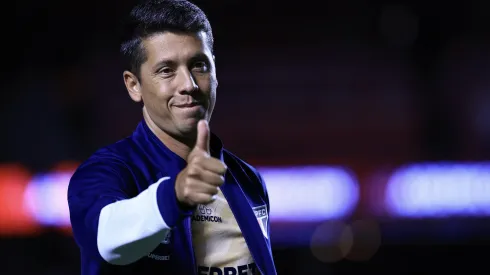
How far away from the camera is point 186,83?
1.94 meters

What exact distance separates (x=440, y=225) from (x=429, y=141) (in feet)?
3.04

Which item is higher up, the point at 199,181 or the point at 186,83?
the point at 186,83

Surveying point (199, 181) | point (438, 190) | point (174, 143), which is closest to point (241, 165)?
point (174, 143)

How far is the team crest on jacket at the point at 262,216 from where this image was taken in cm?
222

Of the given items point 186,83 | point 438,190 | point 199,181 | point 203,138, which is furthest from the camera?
point 438,190

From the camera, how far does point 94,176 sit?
1.78 m

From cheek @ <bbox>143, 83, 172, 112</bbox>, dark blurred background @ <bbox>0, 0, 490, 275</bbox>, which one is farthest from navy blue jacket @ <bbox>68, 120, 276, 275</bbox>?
dark blurred background @ <bbox>0, 0, 490, 275</bbox>

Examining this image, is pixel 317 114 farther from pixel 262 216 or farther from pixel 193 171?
pixel 193 171

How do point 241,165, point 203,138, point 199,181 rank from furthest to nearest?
point 241,165
point 203,138
point 199,181

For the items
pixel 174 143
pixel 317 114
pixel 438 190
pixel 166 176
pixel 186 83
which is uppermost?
pixel 317 114

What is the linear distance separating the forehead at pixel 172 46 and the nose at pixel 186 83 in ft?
0.13

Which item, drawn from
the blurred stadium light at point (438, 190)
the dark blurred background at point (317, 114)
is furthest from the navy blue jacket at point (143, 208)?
the blurred stadium light at point (438, 190)

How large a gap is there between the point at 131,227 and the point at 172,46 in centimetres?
57

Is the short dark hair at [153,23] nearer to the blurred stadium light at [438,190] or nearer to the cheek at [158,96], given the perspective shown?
the cheek at [158,96]
